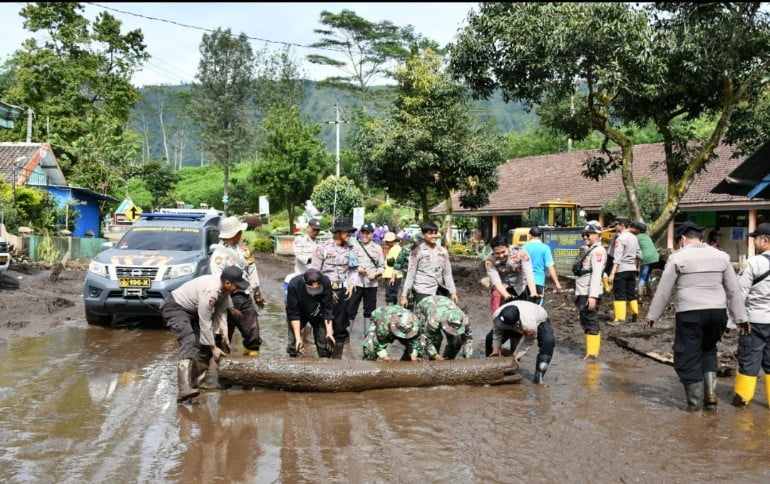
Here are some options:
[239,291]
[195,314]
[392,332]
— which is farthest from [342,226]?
[195,314]

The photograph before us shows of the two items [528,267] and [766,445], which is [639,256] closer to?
[528,267]

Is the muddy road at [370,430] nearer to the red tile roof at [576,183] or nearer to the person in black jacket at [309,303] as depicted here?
the person in black jacket at [309,303]

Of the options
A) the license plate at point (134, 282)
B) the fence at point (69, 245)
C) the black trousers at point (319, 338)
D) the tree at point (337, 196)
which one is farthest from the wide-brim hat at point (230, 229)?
the tree at point (337, 196)

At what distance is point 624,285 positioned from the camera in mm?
11781

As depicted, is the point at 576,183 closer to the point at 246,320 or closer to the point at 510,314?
the point at 510,314

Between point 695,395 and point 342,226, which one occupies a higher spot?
point 342,226

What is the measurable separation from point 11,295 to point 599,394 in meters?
12.4

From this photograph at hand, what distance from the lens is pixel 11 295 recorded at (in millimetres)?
14539

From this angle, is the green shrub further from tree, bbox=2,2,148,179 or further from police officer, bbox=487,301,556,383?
police officer, bbox=487,301,556,383

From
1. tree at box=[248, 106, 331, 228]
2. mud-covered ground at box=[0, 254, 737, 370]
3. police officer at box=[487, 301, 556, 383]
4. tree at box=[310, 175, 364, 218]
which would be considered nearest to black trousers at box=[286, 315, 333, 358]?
police officer at box=[487, 301, 556, 383]

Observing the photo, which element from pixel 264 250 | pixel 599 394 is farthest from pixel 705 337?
pixel 264 250

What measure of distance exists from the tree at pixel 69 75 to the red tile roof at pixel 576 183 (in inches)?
856

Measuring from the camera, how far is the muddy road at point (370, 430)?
5004 mm

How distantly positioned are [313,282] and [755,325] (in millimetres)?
4587
